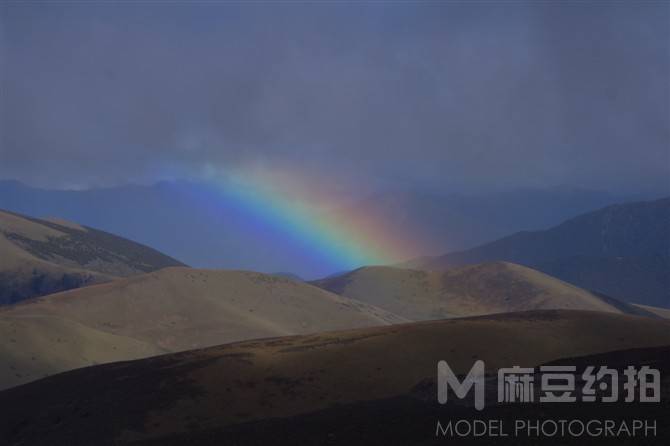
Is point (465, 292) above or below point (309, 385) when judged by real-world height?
above

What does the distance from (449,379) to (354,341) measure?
1286 cm

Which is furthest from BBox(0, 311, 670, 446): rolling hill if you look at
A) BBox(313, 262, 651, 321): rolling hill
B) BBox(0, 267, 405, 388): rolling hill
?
BBox(313, 262, 651, 321): rolling hill

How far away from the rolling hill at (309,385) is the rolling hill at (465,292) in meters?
90.5

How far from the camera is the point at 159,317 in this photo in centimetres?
9638

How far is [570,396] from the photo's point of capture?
23.1 meters

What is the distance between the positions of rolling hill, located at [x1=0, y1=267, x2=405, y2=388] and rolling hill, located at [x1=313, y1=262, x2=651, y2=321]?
68.3 ft

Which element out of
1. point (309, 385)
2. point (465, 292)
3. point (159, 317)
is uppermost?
point (465, 292)

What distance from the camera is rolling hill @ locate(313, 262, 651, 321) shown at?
5487 inches

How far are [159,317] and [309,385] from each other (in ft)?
216

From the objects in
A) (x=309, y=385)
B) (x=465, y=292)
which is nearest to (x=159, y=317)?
(x=309, y=385)

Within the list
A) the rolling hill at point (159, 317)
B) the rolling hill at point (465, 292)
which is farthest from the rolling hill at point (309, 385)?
the rolling hill at point (465, 292)

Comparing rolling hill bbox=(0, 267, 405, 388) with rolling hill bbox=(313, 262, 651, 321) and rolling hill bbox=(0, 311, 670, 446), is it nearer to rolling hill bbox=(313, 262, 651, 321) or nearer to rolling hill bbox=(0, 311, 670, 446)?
rolling hill bbox=(313, 262, 651, 321)

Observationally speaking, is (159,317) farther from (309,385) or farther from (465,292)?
(465,292)

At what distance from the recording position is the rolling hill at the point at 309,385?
25.1 m
